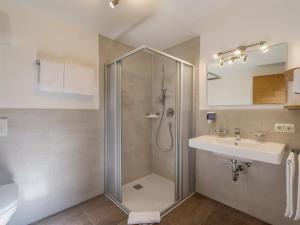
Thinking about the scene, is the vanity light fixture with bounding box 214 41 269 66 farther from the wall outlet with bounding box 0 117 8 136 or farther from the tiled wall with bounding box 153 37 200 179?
the wall outlet with bounding box 0 117 8 136

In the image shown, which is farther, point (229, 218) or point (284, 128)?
point (229, 218)

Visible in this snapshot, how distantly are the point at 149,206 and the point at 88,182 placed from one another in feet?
2.99

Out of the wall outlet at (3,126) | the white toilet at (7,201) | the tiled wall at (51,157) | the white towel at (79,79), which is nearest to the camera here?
the white toilet at (7,201)

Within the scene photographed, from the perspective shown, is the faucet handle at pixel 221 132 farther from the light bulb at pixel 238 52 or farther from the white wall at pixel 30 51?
the white wall at pixel 30 51

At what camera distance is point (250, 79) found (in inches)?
75.0

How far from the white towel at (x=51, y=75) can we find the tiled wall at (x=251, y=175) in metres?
1.93

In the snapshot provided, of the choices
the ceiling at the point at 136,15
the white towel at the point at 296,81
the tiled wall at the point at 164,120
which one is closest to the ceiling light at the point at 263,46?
the white towel at the point at 296,81

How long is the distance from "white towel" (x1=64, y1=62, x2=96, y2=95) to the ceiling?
0.58m

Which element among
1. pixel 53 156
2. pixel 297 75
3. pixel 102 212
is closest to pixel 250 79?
→ pixel 297 75

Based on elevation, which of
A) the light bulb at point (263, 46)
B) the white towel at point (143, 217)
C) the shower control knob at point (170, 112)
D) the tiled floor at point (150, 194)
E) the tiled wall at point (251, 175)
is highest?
the light bulb at point (263, 46)

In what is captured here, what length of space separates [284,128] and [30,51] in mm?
2868

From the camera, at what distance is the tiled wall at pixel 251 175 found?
66.1 inches

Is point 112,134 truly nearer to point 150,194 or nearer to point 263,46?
point 150,194

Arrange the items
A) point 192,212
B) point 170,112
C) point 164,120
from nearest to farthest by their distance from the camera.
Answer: point 192,212 → point 170,112 → point 164,120
